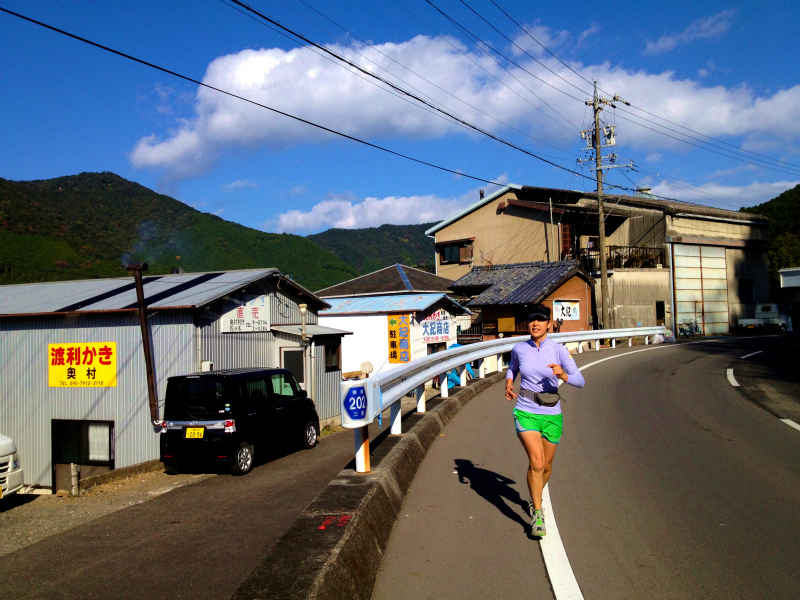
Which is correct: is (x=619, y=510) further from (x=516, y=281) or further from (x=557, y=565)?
(x=516, y=281)

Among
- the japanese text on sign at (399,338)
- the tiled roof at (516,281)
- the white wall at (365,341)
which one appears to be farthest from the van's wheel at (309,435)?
the tiled roof at (516,281)

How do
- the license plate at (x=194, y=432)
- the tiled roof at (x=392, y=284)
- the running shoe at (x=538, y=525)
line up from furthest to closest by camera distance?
the tiled roof at (x=392, y=284) → the license plate at (x=194, y=432) → the running shoe at (x=538, y=525)

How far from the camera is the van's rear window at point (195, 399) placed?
36.9ft

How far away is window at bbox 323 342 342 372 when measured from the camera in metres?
20.3

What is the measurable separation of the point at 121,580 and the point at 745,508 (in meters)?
5.45

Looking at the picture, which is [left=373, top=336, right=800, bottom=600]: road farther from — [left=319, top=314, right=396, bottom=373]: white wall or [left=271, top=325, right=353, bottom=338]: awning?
[left=319, top=314, right=396, bottom=373]: white wall

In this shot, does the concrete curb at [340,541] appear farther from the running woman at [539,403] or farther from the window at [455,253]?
the window at [455,253]

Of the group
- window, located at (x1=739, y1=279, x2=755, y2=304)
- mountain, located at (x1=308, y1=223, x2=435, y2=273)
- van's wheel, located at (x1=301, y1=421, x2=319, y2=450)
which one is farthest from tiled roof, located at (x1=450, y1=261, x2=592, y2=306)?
mountain, located at (x1=308, y1=223, x2=435, y2=273)

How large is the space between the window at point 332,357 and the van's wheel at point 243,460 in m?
8.83

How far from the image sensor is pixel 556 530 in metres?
5.04

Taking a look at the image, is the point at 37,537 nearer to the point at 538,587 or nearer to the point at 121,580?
the point at 121,580

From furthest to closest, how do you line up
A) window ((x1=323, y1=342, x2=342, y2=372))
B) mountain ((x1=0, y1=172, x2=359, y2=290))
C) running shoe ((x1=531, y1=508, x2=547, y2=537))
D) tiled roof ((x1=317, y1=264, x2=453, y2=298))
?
mountain ((x1=0, y1=172, x2=359, y2=290)) → tiled roof ((x1=317, y1=264, x2=453, y2=298)) → window ((x1=323, y1=342, x2=342, y2=372)) → running shoe ((x1=531, y1=508, x2=547, y2=537))

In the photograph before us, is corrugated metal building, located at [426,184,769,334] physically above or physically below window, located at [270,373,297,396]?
above

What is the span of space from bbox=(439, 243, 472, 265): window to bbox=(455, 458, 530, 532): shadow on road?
38.2 m
